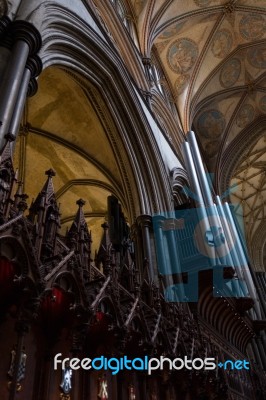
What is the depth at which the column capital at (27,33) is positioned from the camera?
13.9ft

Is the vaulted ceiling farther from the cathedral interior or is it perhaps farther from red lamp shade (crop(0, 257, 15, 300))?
red lamp shade (crop(0, 257, 15, 300))

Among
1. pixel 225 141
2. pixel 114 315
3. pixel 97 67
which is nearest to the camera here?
pixel 114 315

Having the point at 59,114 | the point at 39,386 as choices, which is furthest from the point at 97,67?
the point at 39,386

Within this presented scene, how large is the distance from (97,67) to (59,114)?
5.80 feet

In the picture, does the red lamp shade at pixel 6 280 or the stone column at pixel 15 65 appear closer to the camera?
the red lamp shade at pixel 6 280

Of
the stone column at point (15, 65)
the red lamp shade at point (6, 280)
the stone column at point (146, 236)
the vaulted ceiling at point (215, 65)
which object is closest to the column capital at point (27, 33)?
the stone column at point (15, 65)

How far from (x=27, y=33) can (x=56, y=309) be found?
312 cm

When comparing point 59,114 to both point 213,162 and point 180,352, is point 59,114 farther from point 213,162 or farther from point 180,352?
point 213,162

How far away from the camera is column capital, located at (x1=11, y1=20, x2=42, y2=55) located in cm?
422

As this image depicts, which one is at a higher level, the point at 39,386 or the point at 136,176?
the point at 136,176

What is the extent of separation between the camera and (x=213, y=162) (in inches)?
619

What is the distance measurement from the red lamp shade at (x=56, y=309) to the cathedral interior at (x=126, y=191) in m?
0.01

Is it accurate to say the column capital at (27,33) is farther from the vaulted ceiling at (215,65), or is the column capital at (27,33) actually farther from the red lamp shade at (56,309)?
the vaulted ceiling at (215,65)

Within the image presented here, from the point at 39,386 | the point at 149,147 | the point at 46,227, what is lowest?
the point at 39,386
